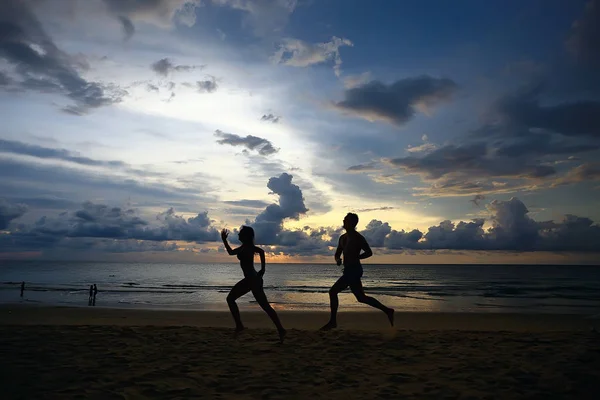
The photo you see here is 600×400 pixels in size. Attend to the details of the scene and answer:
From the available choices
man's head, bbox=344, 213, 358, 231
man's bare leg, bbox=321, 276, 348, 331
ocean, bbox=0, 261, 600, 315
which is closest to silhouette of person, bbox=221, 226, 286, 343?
man's bare leg, bbox=321, 276, 348, 331

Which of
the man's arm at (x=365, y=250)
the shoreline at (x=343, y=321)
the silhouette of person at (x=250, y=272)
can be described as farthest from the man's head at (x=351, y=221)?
the shoreline at (x=343, y=321)

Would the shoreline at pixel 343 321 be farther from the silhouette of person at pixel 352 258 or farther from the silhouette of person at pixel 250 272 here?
the silhouette of person at pixel 250 272

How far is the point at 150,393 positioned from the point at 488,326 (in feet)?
43.5

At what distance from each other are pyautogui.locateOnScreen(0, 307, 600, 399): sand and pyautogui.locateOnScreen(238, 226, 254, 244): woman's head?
1.84 meters

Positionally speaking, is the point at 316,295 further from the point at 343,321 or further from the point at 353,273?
the point at 353,273

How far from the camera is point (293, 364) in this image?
19.0ft

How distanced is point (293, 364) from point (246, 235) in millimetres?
2629

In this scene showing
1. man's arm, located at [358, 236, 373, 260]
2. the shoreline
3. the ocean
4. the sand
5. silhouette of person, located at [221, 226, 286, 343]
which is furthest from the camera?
the ocean

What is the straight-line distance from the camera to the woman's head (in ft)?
24.8

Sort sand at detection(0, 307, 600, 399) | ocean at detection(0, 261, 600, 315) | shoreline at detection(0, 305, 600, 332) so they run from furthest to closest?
ocean at detection(0, 261, 600, 315)
shoreline at detection(0, 305, 600, 332)
sand at detection(0, 307, 600, 399)

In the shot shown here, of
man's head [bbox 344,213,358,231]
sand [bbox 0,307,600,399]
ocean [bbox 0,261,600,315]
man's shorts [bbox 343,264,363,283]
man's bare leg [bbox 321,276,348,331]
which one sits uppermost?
man's head [bbox 344,213,358,231]

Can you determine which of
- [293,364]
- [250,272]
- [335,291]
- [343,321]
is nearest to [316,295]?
[343,321]

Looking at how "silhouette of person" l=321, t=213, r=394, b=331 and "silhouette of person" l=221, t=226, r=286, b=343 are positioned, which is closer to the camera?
"silhouette of person" l=221, t=226, r=286, b=343

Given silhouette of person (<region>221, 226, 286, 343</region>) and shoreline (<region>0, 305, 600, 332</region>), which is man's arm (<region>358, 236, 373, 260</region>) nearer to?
silhouette of person (<region>221, 226, 286, 343</region>)
